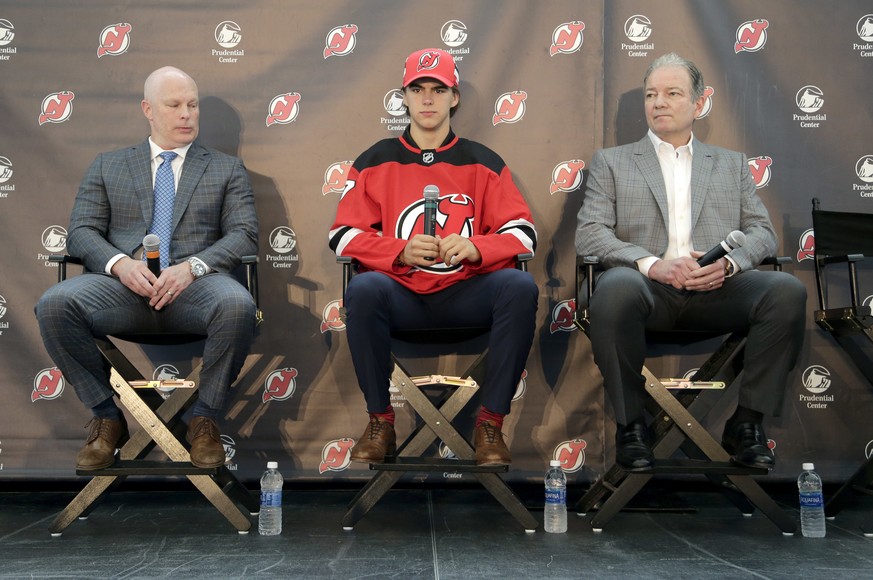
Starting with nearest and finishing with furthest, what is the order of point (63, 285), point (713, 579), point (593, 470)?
point (713, 579) → point (63, 285) → point (593, 470)

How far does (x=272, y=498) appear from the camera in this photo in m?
2.79

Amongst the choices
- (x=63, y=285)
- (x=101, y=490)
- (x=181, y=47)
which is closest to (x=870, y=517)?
(x=101, y=490)

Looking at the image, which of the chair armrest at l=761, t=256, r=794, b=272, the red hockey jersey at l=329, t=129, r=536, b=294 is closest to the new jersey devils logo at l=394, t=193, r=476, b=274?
the red hockey jersey at l=329, t=129, r=536, b=294

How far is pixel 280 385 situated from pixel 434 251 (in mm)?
1224

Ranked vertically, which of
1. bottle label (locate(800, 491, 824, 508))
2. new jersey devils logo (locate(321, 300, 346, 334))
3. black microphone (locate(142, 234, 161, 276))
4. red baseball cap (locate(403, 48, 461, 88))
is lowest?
bottle label (locate(800, 491, 824, 508))

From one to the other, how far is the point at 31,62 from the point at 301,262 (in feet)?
5.11

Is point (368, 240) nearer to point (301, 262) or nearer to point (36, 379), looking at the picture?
point (301, 262)

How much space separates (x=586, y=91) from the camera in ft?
11.9

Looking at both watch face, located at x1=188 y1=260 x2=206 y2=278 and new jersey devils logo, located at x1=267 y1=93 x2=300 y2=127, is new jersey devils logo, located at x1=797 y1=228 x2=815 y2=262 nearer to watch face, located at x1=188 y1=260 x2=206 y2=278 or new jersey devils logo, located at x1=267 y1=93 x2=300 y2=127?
new jersey devils logo, located at x1=267 y1=93 x2=300 y2=127

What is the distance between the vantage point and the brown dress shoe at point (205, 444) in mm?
2729

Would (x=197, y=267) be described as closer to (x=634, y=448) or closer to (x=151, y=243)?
(x=151, y=243)

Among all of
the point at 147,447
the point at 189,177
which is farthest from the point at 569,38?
the point at 147,447

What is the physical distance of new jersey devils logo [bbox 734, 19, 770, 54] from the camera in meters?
3.68

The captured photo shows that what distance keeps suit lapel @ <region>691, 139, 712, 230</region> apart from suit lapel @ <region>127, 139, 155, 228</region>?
2.23 m
